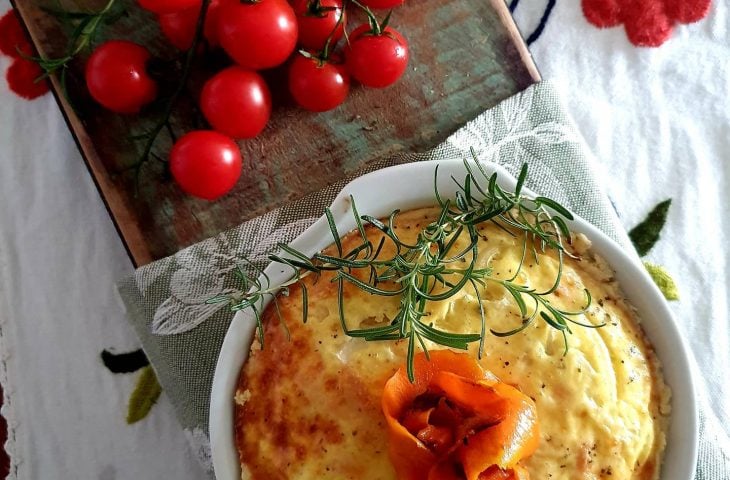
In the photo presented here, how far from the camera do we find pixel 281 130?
1711 millimetres

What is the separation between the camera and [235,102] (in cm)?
159

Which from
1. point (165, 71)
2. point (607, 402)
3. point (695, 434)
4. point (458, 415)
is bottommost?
point (695, 434)

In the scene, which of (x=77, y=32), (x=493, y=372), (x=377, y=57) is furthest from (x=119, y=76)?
(x=493, y=372)

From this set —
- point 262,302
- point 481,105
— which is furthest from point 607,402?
point 481,105

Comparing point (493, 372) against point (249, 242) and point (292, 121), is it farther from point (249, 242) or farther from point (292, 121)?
point (292, 121)

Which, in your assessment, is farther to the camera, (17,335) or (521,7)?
(521,7)

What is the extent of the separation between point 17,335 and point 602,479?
142cm

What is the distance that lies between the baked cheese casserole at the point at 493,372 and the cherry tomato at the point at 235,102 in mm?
429

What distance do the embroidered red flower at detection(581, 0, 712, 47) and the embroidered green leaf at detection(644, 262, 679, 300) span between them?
1.99 ft

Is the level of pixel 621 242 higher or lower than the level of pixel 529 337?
lower

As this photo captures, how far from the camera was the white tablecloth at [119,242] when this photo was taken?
1792mm

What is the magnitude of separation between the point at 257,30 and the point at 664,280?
1.19 meters

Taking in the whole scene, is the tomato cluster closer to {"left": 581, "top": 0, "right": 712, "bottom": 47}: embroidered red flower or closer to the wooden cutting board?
the wooden cutting board

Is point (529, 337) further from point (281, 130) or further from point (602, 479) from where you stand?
point (281, 130)
